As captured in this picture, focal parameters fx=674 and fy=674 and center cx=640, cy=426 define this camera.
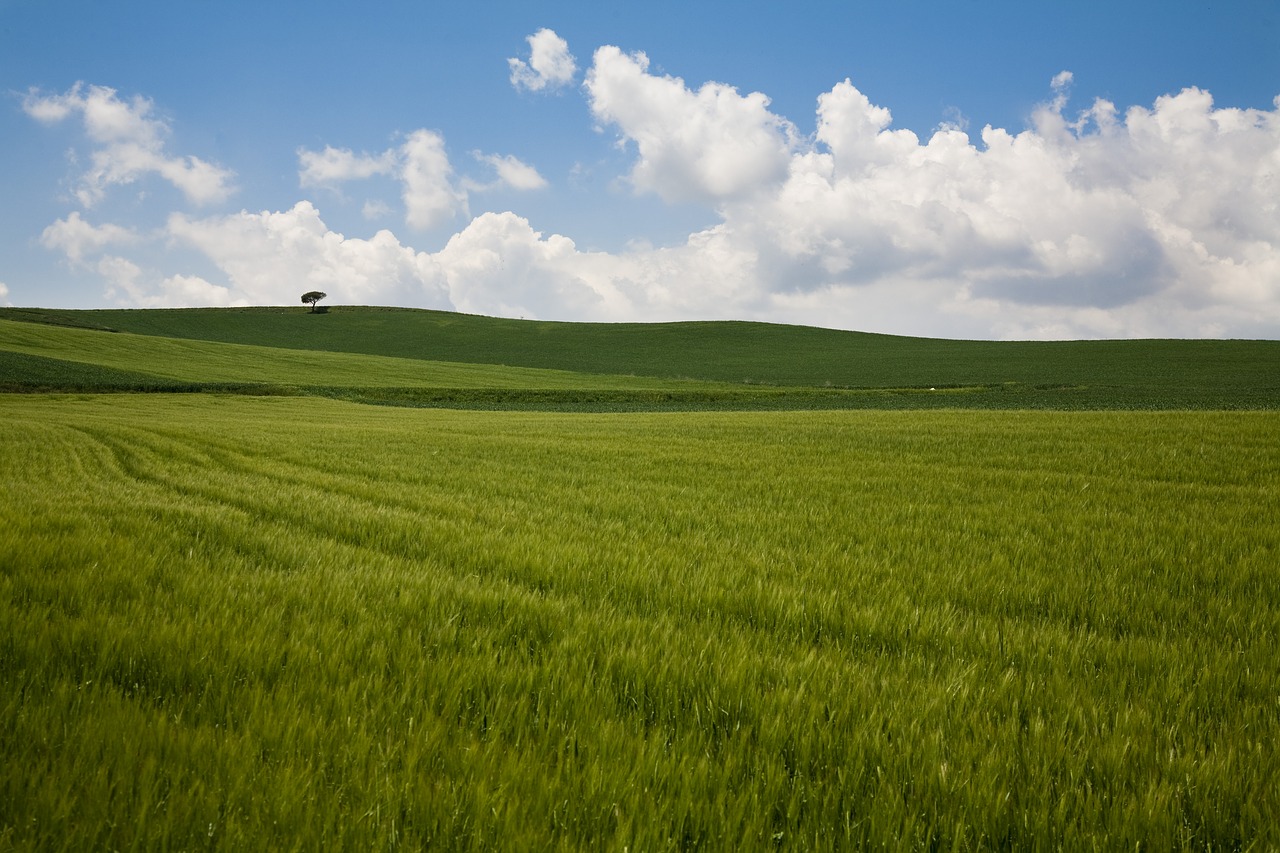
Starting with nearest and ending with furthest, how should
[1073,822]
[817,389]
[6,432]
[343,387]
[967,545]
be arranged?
[1073,822]
[967,545]
[6,432]
[343,387]
[817,389]

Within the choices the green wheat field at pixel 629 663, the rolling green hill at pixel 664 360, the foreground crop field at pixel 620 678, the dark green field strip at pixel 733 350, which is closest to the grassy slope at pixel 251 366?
the rolling green hill at pixel 664 360

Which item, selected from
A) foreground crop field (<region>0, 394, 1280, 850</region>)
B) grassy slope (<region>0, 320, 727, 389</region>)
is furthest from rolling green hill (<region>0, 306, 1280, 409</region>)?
foreground crop field (<region>0, 394, 1280, 850</region>)

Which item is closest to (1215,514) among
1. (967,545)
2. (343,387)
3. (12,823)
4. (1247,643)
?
(967,545)

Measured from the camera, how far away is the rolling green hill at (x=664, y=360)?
4819cm

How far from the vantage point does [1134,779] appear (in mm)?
2488

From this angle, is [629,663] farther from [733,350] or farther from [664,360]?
[733,350]

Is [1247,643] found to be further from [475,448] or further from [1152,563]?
[475,448]

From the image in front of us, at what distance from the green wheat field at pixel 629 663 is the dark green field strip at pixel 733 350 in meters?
49.9

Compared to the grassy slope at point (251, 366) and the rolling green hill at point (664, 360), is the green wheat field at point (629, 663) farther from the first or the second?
the grassy slope at point (251, 366)

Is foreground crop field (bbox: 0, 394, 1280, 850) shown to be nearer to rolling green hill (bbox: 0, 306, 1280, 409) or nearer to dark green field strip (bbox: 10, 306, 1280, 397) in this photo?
rolling green hill (bbox: 0, 306, 1280, 409)

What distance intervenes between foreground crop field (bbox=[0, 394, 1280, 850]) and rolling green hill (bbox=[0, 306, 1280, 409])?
37.1 m

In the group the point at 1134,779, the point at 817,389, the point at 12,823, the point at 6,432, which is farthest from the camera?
the point at 817,389

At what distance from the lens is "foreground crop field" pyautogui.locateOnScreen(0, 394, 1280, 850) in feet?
6.78

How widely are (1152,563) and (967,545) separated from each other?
1.51 metres
